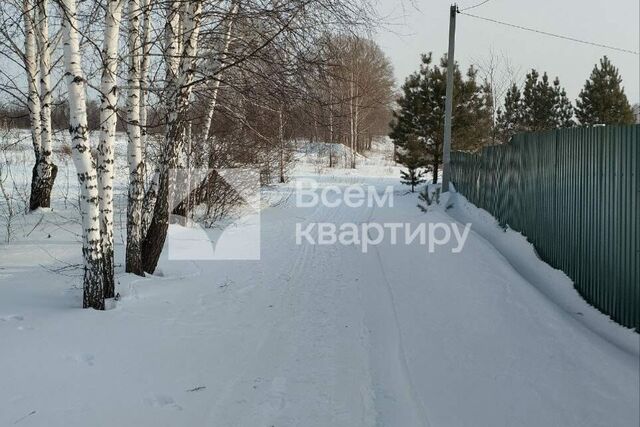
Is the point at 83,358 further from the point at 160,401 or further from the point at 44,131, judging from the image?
the point at 44,131

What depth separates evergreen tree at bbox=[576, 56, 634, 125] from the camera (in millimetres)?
27844

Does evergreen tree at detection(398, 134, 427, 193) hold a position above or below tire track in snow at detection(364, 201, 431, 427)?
above

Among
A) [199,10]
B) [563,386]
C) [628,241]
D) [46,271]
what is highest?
[199,10]

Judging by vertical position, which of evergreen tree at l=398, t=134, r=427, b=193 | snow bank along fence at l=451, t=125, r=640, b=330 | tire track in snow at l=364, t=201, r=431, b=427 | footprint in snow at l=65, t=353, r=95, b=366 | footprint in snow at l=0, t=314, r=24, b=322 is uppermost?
evergreen tree at l=398, t=134, r=427, b=193

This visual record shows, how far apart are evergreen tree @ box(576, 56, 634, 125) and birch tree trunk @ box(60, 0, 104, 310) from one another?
1160 inches

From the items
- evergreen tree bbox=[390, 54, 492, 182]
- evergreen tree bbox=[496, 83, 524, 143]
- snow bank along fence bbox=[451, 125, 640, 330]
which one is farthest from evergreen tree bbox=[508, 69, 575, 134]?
snow bank along fence bbox=[451, 125, 640, 330]

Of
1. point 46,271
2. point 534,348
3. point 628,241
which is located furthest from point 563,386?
point 46,271

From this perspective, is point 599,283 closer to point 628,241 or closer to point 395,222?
point 628,241

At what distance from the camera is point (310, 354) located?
4.45 meters

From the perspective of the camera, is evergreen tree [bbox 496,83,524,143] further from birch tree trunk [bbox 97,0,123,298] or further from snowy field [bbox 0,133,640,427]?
birch tree trunk [bbox 97,0,123,298]

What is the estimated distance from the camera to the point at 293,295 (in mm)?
6344

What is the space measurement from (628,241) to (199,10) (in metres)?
5.57

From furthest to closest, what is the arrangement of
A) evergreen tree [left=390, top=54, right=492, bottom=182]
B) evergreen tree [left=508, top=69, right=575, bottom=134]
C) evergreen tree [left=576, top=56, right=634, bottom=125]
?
evergreen tree [left=508, top=69, right=575, bottom=134] → evergreen tree [left=576, top=56, right=634, bottom=125] → evergreen tree [left=390, top=54, right=492, bottom=182]

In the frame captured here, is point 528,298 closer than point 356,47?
Yes
